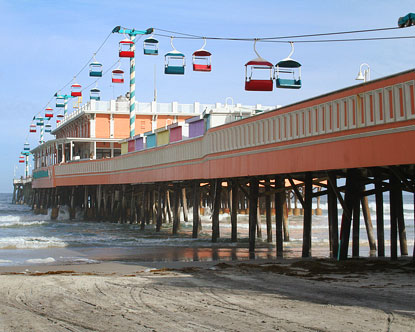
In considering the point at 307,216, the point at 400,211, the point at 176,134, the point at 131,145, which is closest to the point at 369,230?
the point at 400,211

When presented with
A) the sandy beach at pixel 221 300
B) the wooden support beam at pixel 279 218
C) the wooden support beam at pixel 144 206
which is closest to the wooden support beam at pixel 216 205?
the wooden support beam at pixel 279 218

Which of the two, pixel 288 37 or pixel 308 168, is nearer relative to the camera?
pixel 308 168

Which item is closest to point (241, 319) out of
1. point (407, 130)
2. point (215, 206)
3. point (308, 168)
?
point (407, 130)

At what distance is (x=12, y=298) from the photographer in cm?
1045

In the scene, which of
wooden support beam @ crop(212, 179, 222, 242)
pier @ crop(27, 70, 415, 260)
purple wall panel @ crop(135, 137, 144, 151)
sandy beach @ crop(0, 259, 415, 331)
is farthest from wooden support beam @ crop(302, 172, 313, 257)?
purple wall panel @ crop(135, 137, 144, 151)

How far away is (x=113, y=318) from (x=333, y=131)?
8.56 m

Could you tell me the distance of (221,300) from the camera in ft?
32.1

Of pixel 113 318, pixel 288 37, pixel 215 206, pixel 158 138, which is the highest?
pixel 288 37

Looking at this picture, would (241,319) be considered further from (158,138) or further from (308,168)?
(158,138)

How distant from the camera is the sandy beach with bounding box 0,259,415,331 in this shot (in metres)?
8.02

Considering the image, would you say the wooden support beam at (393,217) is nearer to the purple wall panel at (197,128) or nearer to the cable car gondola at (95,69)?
the purple wall panel at (197,128)

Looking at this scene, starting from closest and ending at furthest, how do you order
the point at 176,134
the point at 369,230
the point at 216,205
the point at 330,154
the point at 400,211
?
1. the point at 330,154
2. the point at 400,211
3. the point at 369,230
4. the point at 216,205
5. the point at 176,134

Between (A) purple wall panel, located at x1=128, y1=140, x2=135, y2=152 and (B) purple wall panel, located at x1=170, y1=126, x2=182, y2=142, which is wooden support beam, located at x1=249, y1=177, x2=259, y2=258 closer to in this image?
(B) purple wall panel, located at x1=170, y1=126, x2=182, y2=142

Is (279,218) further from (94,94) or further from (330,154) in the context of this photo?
(94,94)
